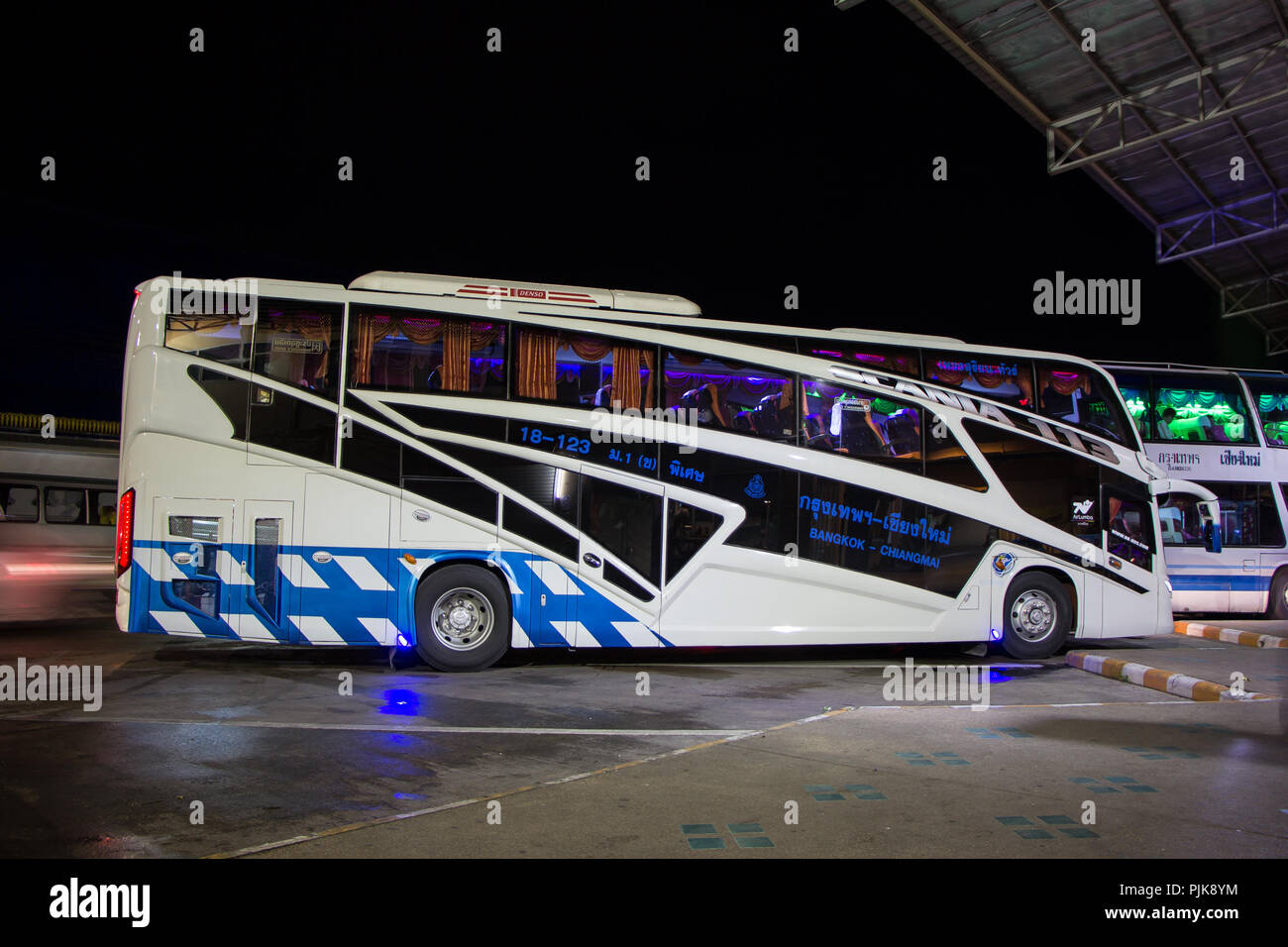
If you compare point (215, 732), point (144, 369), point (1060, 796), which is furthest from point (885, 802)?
point (144, 369)

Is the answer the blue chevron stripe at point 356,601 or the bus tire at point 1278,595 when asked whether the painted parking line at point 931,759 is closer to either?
the blue chevron stripe at point 356,601

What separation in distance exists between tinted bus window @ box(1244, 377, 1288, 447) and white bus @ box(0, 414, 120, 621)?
22.5m

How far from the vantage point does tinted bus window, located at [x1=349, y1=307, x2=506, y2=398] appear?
9820 millimetres

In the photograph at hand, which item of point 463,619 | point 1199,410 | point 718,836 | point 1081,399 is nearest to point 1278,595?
point 1199,410

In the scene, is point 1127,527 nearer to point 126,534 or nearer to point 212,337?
point 212,337

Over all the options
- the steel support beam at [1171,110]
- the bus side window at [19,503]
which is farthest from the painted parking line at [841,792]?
the bus side window at [19,503]

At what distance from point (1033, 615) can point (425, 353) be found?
7.56 m

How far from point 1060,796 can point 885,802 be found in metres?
0.98

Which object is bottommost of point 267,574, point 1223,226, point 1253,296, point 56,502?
point 267,574

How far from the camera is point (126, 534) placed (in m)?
9.38

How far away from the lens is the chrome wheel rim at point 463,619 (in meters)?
9.95

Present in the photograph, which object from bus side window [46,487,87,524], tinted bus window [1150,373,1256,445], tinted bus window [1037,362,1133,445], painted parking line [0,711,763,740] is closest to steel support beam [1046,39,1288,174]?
tinted bus window [1150,373,1256,445]
